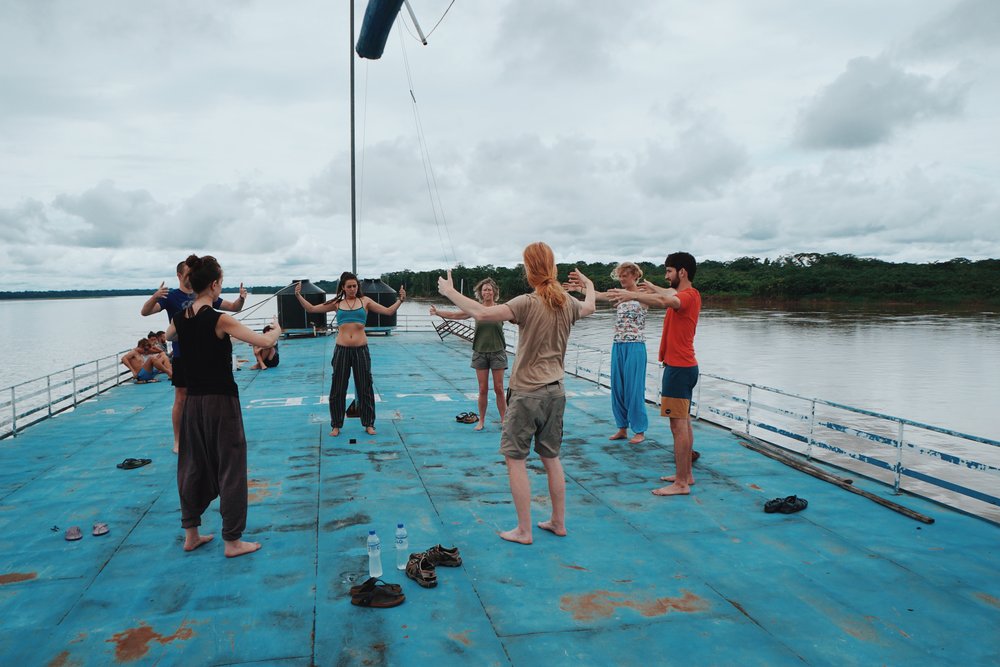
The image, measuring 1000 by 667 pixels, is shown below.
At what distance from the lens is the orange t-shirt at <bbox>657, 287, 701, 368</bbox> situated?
16.5ft

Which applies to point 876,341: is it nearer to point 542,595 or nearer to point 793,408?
point 793,408

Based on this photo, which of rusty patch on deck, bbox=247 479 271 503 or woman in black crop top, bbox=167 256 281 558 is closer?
woman in black crop top, bbox=167 256 281 558

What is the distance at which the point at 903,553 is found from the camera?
4.02 m

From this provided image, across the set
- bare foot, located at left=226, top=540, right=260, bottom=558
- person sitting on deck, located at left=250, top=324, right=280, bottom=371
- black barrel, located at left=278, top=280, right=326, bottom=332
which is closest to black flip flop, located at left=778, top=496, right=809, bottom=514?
bare foot, located at left=226, top=540, right=260, bottom=558

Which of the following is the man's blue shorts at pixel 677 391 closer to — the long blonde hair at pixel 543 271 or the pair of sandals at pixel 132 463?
the long blonde hair at pixel 543 271

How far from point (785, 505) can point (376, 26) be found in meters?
17.4

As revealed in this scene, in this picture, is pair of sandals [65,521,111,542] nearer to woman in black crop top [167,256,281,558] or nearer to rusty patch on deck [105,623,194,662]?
woman in black crop top [167,256,281,558]

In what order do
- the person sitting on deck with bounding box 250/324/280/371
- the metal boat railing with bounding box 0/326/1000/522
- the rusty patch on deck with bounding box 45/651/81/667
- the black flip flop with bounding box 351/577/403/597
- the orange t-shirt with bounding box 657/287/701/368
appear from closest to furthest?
1. the rusty patch on deck with bounding box 45/651/81/667
2. the black flip flop with bounding box 351/577/403/597
3. the orange t-shirt with bounding box 657/287/701/368
4. the metal boat railing with bounding box 0/326/1000/522
5. the person sitting on deck with bounding box 250/324/280/371

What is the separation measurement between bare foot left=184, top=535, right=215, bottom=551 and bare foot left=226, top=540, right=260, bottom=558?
30 centimetres

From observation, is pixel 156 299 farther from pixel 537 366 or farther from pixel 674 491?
pixel 674 491

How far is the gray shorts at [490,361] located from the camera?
7.36 meters

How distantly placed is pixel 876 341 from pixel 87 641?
52.9m

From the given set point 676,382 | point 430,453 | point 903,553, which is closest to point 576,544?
point 676,382

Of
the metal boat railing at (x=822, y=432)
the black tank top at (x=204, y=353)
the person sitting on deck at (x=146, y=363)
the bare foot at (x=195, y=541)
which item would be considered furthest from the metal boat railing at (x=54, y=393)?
the black tank top at (x=204, y=353)
